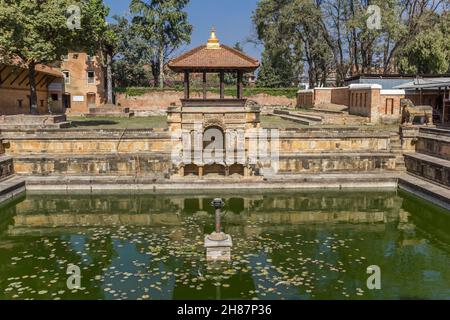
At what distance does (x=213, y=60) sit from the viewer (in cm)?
2144

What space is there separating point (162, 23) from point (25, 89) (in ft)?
63.4

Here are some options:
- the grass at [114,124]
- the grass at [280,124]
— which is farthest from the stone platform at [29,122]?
the grass at [280,124]

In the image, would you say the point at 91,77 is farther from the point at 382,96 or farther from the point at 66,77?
the point at 382,96

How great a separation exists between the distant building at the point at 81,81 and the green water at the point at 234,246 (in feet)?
97.2

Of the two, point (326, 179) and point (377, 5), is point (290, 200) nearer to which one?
point (326, 179)

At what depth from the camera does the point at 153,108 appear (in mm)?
50438

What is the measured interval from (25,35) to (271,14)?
33764 mm

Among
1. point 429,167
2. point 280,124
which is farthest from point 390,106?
point 429,167

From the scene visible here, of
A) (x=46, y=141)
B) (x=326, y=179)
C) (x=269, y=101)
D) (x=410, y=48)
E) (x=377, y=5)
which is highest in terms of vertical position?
(x=377, y=5)

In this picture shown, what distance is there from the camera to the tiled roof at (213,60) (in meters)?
21.1
